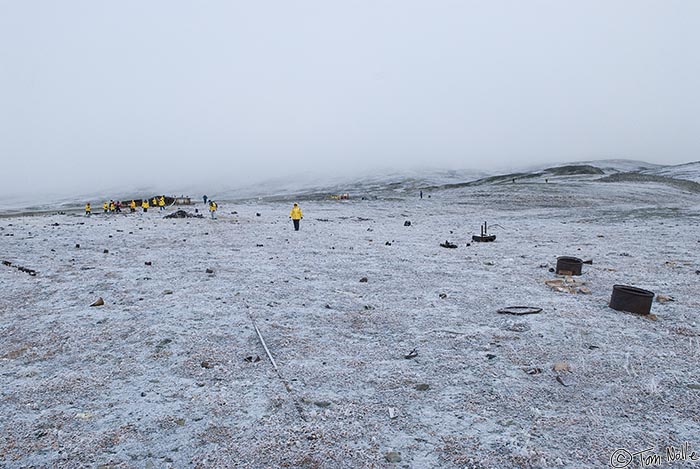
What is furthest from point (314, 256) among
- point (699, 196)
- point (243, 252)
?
point (699, 196)

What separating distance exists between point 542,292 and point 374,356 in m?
5.21

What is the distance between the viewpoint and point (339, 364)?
624cm

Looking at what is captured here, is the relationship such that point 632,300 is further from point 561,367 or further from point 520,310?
point 561,367

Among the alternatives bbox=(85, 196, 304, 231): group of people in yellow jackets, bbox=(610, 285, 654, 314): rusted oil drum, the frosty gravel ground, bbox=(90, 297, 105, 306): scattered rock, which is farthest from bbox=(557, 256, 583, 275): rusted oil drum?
bbox=(85, 196, 304, 231): group of people in yellow jackets

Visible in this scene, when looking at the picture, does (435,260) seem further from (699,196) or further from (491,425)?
(699,196)

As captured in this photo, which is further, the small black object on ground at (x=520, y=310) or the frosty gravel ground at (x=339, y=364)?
the small black object on ground at (x=520, y=310)

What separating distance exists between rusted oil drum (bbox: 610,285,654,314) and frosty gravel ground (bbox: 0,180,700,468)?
235 millimetres

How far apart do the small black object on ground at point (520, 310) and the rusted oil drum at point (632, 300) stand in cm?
A: 157

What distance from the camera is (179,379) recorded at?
5.74 meters

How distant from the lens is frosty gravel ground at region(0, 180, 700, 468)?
4406 millimetres

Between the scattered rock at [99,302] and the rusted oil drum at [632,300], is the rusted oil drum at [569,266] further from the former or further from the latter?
the scattered rock at [99,302]

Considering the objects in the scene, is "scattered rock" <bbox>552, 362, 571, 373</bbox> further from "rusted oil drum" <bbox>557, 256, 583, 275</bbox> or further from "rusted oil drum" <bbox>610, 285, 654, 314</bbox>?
"rusted oil drum" <bbox>557, 256, 583, 275</bbox>

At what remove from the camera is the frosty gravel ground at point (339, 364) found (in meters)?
4.41

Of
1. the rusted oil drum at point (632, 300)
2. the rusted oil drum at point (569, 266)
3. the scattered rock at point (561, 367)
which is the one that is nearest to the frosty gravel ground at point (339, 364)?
the scattered rock at point (561, 367)
